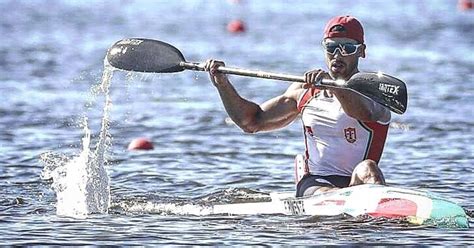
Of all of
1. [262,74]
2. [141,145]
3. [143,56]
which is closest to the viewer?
[262,74]

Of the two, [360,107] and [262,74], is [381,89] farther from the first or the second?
[262,74]

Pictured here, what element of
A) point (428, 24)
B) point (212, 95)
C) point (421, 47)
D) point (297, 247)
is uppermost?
point (428, 24)

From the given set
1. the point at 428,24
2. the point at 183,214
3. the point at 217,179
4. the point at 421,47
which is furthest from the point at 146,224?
the point at 428,24

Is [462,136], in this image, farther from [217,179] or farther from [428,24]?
[428,24]

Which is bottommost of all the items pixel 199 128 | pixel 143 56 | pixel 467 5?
pixel 143 56

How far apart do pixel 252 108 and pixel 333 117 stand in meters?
0.72

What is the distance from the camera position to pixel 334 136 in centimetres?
1018

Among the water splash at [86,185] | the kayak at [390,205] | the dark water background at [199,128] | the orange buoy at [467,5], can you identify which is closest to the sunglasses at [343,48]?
the kayak at [390,205]

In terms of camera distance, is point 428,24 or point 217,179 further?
point 428,24

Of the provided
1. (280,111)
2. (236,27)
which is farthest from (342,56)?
(236,27)

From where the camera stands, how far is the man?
9.92 m

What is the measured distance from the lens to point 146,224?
33.3ft

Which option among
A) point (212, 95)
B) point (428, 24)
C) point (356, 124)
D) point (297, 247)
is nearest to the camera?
point (297, 247)

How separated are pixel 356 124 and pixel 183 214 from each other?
1573mm
